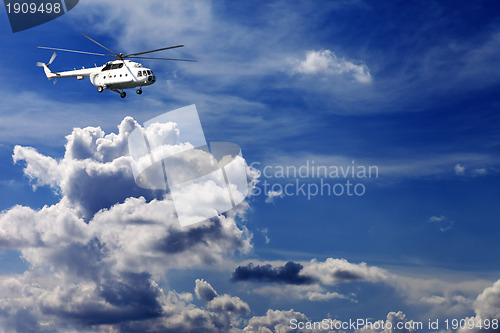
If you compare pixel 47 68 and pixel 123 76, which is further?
pixel 47 68

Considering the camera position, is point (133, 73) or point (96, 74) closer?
point (133, 73)

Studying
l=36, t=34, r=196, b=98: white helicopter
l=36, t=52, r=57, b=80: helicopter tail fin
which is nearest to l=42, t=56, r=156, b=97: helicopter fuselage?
l=36, t=34, r=196, b=98: white helicopter

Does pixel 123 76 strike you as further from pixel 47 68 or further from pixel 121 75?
pixel 47 68

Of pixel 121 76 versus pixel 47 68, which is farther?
pixel 47 68

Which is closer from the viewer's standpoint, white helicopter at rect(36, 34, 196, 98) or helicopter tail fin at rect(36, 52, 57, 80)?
white helicopter at rect(36, 34, 196, 98)

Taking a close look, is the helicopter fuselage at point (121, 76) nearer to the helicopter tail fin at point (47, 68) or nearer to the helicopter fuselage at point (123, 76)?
the helicopter fuselage at point (123, 76)

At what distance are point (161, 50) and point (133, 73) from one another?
49.7ft

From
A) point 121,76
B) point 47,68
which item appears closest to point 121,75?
point 121,76

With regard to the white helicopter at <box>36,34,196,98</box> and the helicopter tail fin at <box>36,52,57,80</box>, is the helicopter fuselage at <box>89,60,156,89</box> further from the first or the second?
the helicopter tail fin at <box>36,52,57,80</box>

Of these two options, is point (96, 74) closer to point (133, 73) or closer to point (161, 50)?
point (133, 73)

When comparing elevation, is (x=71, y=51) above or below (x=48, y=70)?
below

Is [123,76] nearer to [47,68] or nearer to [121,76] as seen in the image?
[121,76]

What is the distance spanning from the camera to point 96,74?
135875mm

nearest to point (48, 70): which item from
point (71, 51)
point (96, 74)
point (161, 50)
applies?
point (96, 74)
